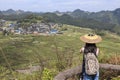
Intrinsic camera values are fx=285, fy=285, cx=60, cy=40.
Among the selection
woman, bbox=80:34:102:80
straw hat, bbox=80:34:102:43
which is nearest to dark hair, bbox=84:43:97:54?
woman, bbox=80:34:102:80

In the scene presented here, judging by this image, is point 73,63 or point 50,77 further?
point 73,63

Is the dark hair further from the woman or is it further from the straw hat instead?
the straw hat

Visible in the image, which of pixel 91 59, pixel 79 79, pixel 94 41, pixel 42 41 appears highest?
pixel 94 41

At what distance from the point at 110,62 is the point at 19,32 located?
12437 centimetres

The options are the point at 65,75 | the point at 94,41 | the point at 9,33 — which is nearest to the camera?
the point at 94,41

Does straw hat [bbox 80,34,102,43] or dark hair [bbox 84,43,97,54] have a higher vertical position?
straw hat [bbox 80,34,102,43]

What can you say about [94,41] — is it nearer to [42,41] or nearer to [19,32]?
[42,41]

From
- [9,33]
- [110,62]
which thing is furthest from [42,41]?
[110,62]

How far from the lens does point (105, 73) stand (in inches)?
255

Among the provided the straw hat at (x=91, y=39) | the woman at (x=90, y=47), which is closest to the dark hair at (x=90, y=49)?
the woman at (x=90, y=47)

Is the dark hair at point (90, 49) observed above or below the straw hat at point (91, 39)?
below

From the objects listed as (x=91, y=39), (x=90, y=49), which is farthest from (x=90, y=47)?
(x=91, y=39)

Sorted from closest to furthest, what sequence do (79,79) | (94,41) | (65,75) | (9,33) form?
(94,41), (65,75), (79,79), (9,33)

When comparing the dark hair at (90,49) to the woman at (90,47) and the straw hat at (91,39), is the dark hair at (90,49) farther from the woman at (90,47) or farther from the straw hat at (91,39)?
the straw hat at (91,39)
